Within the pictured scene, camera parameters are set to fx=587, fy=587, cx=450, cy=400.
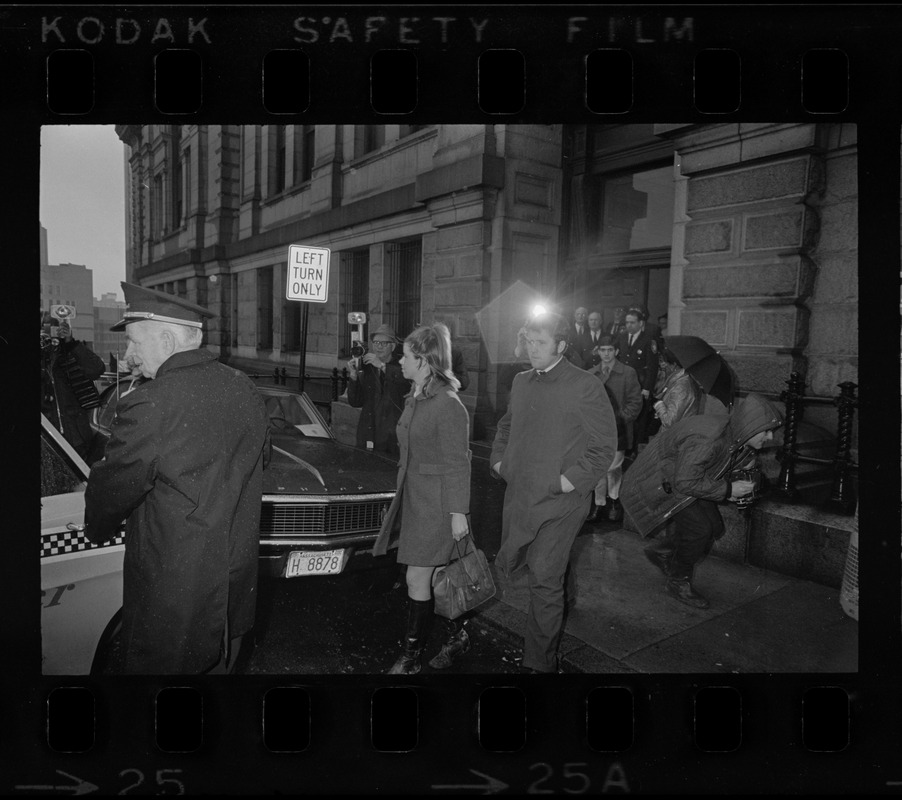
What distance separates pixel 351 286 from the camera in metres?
3.79

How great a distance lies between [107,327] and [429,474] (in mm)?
1783

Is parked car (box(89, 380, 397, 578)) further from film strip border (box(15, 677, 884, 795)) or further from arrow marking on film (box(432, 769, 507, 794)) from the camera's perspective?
arrow marking on film (box(432, 769, 507, 794))

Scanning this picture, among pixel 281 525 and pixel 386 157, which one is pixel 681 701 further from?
pixel 386 157

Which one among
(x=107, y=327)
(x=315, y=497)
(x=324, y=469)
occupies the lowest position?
(x=315, y=497)

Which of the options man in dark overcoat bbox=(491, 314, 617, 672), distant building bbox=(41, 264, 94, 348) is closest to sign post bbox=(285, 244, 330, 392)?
distant building bbox=(41, 264, 94, 348)

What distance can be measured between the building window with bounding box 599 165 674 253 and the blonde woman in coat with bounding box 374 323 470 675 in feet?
8.85

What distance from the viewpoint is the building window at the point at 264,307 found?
13.0 ft

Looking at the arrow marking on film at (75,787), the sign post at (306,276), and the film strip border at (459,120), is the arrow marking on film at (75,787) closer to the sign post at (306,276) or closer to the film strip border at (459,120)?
the film strip border at (459,120)

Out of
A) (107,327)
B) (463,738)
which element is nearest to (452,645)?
(463,738)

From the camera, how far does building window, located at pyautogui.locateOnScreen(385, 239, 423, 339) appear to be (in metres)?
3.89

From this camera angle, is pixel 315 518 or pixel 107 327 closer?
pixel 107 327

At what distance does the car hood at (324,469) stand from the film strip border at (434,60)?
216 centimetres

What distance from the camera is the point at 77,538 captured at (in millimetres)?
2689

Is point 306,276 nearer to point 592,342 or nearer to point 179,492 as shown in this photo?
point 179,492
